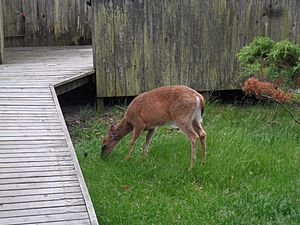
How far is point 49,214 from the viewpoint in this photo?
4.13 metres

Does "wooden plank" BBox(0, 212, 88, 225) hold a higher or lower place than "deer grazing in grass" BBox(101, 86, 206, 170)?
lower

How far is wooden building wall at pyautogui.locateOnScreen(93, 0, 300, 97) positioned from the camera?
29.3 feet

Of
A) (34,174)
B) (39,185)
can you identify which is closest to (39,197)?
(39,185)

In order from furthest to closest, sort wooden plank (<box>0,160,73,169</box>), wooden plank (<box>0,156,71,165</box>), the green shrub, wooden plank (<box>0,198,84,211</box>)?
the green shrub → wooden plank (<box>0,156,71,165</box>) → wooden plank (<box>0,160,73,169</box>) → wooden plank (<box>0,198,84,211</box>)

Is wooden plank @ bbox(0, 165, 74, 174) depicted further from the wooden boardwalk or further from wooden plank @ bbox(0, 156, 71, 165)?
wooden plank @ bbox(0, 156, 71, 165)

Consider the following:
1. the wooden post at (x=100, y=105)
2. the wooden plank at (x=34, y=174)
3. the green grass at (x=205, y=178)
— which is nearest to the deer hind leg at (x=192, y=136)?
the green grass at (x=205, y=178)

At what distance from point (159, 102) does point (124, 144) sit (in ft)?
3.94

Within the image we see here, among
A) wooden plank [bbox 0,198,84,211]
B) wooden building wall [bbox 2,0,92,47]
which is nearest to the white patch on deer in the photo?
wooden plank [bbox 0,198,84,211]

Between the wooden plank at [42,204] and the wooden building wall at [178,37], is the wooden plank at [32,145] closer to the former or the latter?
the wooden plank at [42,204]

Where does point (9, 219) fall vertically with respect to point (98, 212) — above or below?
above

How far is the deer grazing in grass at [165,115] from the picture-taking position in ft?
19.9

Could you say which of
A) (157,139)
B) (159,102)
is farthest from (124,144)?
(159,102)

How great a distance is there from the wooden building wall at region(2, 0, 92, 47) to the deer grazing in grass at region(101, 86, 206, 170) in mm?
6497

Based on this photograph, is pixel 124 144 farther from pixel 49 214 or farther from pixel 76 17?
pixel 76 17
